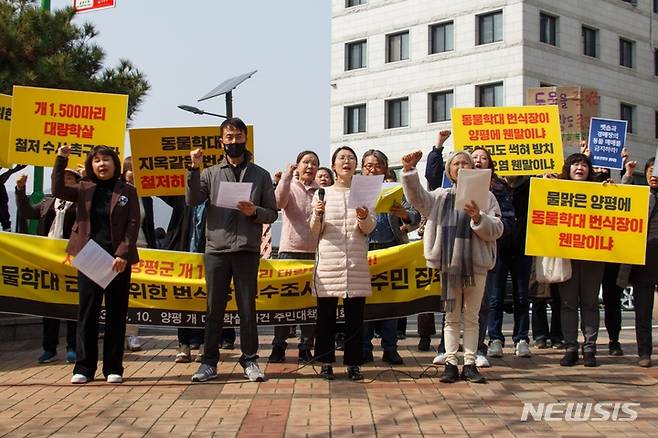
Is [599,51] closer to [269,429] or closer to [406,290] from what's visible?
[406,290]

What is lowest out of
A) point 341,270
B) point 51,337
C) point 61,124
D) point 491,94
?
point 51,337

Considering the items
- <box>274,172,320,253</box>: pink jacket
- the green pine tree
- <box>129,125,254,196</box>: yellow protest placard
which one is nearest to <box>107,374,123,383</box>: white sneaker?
<box>274,172,320,253</box>: pink jacket

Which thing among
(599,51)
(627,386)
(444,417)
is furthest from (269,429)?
(599,51)

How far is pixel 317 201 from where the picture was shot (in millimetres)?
8359

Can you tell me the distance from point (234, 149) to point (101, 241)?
4.57 ft

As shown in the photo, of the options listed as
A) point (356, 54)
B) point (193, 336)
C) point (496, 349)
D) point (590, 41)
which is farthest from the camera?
point (356, 54)

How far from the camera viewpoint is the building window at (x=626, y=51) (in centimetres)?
4388

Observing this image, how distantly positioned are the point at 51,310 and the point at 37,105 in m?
2.30

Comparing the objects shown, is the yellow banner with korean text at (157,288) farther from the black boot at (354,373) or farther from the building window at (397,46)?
the building window at (397,46)

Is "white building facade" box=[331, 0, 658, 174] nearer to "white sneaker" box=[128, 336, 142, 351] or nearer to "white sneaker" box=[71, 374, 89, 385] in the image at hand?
"white sneaker" box=[128, 336, 142, 351]

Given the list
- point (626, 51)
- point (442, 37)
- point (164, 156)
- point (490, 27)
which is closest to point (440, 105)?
point (442, 37)

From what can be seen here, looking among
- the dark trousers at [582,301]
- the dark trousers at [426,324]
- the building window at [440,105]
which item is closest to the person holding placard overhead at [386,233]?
the dark trousers at [426,324]

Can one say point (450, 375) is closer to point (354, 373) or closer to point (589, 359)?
point (354, 373)

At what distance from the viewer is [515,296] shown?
10.2 meters
